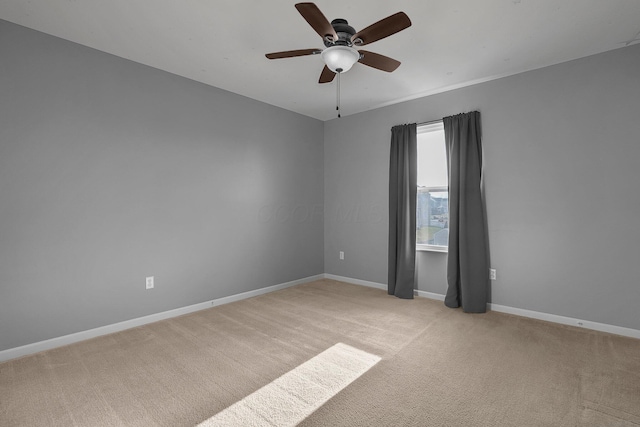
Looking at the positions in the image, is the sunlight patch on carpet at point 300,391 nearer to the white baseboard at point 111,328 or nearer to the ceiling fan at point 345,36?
the white baseboard at point 111,328

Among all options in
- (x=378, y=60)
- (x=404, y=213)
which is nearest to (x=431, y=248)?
(x=404, y=213)

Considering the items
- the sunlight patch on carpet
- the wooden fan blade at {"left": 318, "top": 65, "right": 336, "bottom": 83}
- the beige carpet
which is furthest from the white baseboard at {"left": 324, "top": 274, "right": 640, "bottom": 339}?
the wooden fan blade at {"left": 318, "top": 65, "right": 336, "bottom": 83}

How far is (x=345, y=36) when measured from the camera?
6.96 feet

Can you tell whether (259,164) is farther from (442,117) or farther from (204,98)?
(442,117)

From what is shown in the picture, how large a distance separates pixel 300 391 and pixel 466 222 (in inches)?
102

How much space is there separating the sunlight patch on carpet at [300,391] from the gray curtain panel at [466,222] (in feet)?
5.41

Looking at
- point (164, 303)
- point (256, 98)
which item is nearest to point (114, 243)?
point (164, 303)

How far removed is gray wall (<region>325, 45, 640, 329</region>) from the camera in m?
2.80

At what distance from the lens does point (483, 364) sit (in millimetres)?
2314

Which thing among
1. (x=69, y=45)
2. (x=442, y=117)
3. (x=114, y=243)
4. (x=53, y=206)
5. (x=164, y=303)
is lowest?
(x=164, y=303)

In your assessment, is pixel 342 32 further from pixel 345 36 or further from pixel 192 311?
pixel 192 311

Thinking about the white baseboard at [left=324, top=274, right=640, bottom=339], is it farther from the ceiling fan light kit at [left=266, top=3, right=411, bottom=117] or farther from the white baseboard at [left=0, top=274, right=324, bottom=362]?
the ceiling fan light kit at [left=266, top=3, right=411, bottom=117]

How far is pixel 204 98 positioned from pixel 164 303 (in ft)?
7.79

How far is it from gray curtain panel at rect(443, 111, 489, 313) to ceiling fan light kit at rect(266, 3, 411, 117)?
5.22 feet
